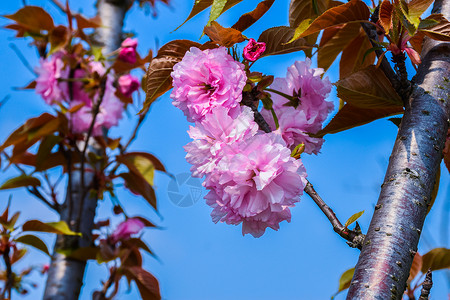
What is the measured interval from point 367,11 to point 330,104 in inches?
5.5

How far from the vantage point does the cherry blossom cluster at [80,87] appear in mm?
1488

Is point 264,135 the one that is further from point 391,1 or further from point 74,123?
point 74,123

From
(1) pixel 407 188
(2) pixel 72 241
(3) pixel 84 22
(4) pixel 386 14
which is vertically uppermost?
(3) pixel 84 22

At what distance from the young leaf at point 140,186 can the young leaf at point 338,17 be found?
1.03 metres

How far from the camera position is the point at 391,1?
0.59 metres

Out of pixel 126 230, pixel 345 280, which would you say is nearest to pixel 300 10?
pixel 345 280

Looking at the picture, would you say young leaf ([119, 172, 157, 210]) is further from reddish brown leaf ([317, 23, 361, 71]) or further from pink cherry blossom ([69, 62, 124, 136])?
reddish brown leaf ([317, 23, 361, 71])

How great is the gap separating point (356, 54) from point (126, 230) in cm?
101

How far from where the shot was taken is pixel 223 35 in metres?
0.55

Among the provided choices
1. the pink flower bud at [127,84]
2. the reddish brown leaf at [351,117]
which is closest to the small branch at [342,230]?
the reddish brown leaf at [351,117]

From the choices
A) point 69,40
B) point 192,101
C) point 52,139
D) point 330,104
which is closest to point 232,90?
point 192,101

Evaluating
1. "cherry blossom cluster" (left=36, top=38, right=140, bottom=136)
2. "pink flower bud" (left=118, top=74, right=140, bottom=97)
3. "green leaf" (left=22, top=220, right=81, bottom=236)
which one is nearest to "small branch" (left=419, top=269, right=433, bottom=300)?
"green leaf" (left=22, top=220, right=81, bottom=236)

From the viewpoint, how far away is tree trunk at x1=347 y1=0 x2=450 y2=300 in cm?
45

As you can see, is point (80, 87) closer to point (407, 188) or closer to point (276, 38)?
point (276, 38)
